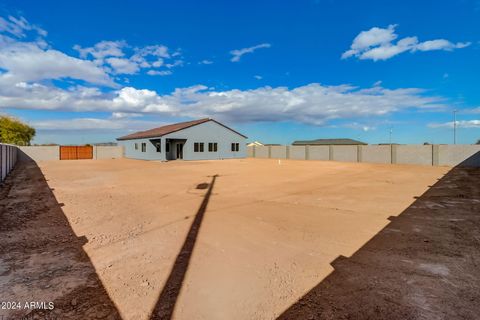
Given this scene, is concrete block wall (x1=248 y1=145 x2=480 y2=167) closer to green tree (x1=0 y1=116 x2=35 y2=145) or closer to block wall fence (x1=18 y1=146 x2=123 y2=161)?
block wall fence (x1=18 y1=146 x2=123 y2=161)

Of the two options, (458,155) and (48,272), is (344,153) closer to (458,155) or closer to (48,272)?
(458,155)

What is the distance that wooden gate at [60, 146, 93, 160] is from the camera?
119 feet

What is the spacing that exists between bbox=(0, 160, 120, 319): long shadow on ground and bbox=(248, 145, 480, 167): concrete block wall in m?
28.5

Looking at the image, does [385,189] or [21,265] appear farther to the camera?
[385,189]

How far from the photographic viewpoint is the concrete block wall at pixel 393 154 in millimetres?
23203

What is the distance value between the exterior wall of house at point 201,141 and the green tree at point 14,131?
21.8 metres

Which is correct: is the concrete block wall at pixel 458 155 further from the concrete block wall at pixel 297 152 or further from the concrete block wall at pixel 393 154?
A: the concrete block wall at pixel 297 152

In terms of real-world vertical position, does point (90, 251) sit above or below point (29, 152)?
below

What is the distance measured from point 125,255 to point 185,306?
1845 mm

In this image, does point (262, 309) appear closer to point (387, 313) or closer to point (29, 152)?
point (387, 313)

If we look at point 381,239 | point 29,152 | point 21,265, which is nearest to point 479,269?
point 381,239

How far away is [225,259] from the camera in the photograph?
13.4ft

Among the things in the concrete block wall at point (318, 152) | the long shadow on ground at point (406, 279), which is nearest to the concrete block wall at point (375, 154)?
the concrete block wall at point (318, 152)

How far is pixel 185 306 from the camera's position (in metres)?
2.88
